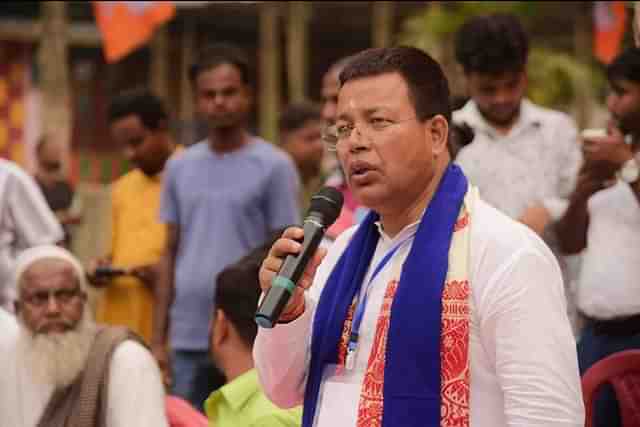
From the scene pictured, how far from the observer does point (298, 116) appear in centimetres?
766

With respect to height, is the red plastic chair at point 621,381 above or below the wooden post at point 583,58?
below

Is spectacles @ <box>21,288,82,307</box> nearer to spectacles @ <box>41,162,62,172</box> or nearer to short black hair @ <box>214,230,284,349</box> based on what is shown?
short black hair @ <box>214,230,284,349</box>

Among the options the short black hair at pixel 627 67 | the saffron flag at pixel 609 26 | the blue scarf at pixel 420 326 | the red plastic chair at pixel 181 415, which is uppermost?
the saffron flag at pixel 609 26

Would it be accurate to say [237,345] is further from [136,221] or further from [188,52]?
[188,52]

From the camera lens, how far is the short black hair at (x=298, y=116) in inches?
301

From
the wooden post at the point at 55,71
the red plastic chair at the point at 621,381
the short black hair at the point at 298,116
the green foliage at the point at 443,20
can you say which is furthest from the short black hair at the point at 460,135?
the wooden post at the point at 55,71

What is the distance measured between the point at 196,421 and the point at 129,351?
33 centimetres

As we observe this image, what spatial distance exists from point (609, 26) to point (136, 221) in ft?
9.09

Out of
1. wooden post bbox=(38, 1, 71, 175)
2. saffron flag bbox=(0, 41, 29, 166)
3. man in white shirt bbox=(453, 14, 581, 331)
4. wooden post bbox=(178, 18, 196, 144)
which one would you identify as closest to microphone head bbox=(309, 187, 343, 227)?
man in white shirt bbox=(453, 14, 581, 331)

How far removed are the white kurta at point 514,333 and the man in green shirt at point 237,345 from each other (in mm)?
799

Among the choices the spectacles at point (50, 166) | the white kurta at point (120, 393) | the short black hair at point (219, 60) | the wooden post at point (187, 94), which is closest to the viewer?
the white kurta at point (120, 393)

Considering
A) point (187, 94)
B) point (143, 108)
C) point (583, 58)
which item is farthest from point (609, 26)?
point (187, 94)

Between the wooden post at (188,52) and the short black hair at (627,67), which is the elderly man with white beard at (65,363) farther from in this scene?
the wooden post at (188,52)

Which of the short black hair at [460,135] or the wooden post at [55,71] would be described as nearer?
the short black hair at [460,135]
